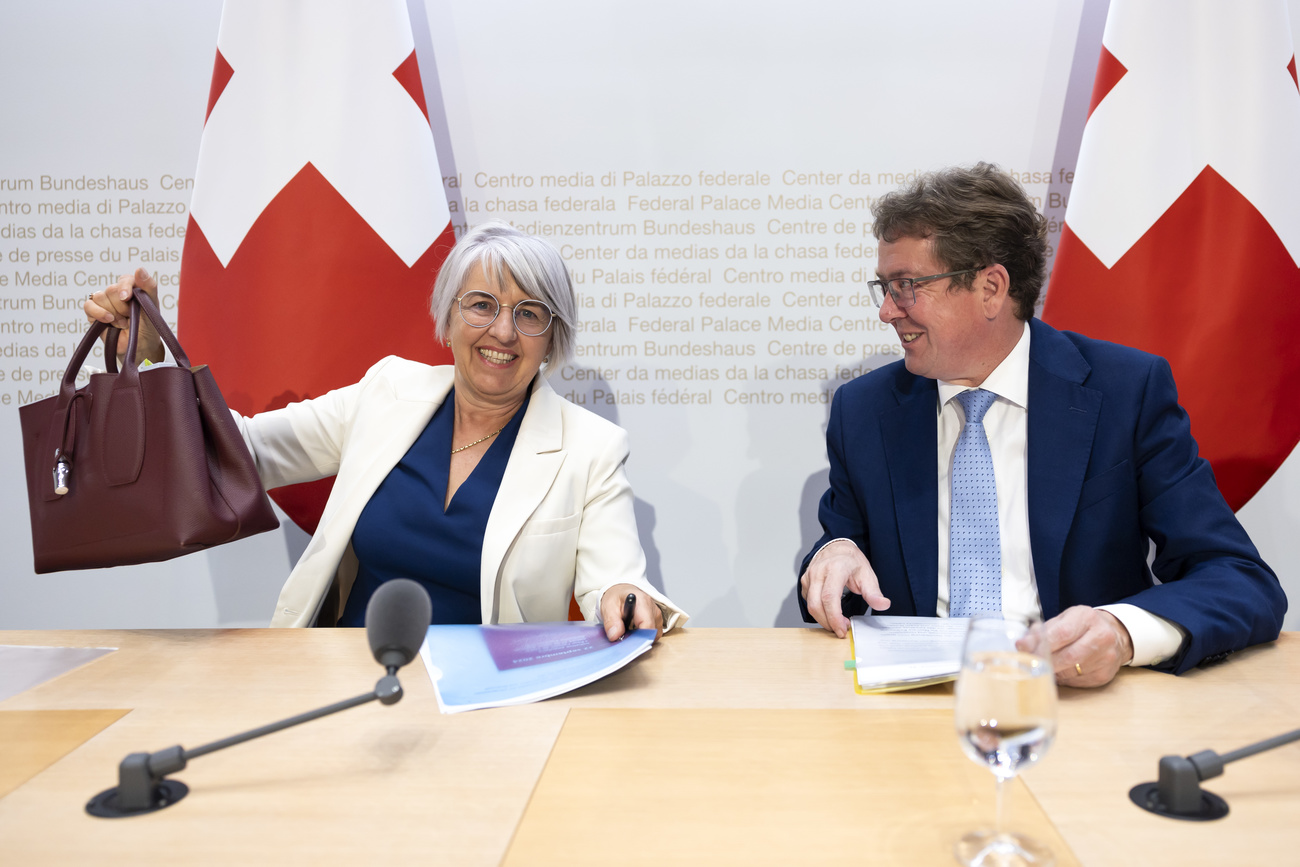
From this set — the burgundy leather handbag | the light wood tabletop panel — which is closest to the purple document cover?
the light wood tabletop panel

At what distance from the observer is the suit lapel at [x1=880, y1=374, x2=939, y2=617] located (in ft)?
5.92

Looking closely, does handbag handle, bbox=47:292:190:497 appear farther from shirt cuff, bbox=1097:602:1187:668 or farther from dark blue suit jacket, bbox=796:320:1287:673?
shirt cuff, bbox=1097:602:1187:668

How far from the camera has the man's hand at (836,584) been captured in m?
1.53

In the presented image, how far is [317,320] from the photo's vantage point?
91.7 inches

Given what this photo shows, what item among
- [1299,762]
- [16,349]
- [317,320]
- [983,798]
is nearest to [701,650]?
[983,798]

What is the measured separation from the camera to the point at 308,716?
3.30ft

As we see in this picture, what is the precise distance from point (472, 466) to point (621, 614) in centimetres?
65

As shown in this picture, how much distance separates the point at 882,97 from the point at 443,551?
1766mm

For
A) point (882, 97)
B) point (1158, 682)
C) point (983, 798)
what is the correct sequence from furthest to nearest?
point (882, 97) → point (1158, 682) → point (983, 798)

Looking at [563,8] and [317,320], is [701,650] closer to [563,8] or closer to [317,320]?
[317,320]

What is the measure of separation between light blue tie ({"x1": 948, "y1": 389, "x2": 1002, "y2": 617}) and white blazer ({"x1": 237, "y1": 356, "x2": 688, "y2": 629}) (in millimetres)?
623

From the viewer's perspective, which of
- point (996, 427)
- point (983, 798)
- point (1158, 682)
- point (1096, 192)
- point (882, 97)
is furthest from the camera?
point (882, 97)

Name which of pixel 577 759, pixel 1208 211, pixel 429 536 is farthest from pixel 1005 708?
pixel 1208 211

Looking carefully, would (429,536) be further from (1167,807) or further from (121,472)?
(1167,807)
